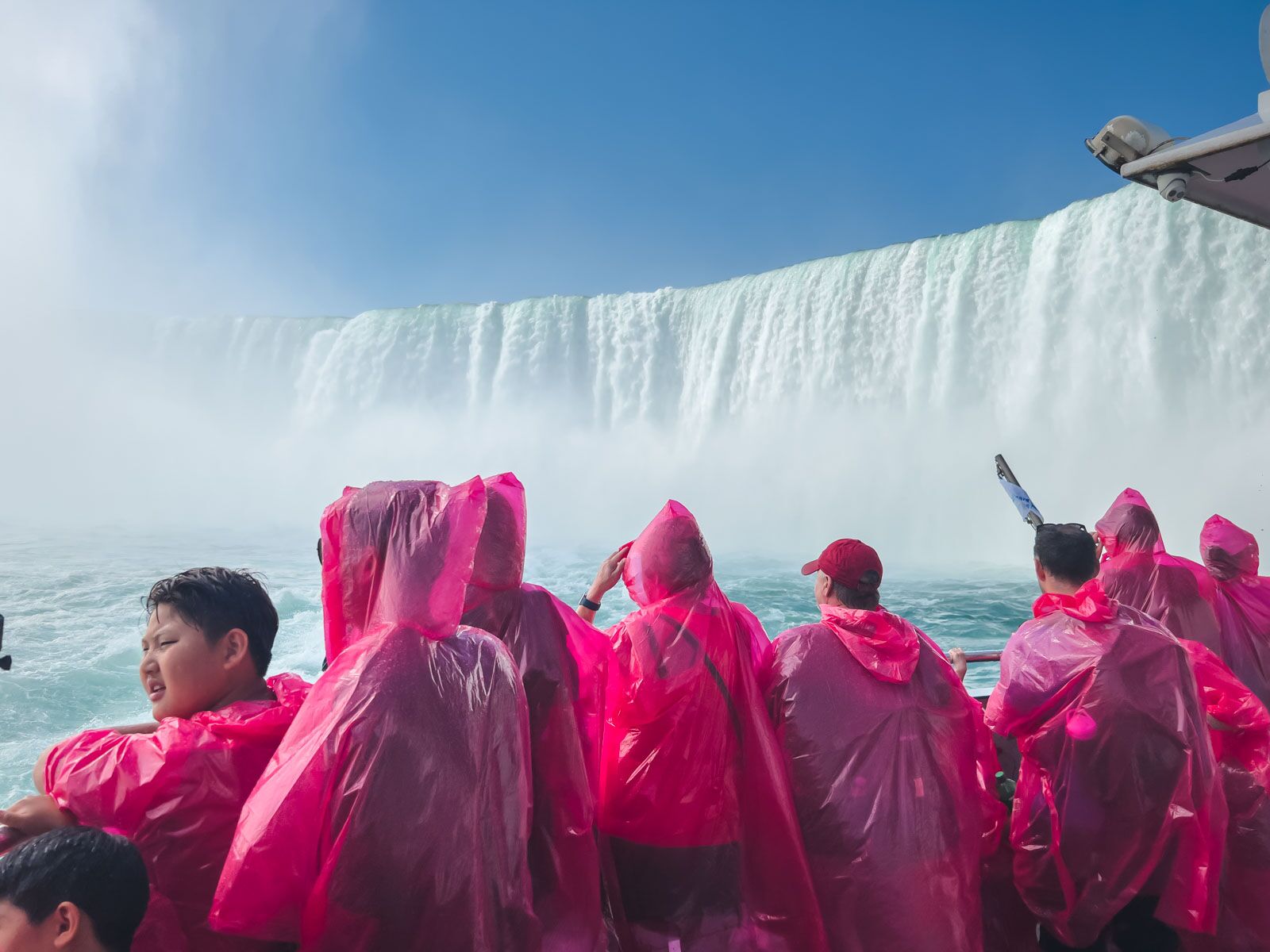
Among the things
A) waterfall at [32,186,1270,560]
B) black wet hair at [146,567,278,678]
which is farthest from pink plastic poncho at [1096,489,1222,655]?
waterfall at [32,186,1270,560]

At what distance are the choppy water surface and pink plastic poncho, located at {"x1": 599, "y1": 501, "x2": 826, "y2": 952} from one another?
545cm

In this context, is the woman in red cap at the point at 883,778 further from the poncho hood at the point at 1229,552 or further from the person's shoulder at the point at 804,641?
the poncho hood at the point at 1229,552

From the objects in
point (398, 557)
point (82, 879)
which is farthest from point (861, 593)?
point (82, 879)

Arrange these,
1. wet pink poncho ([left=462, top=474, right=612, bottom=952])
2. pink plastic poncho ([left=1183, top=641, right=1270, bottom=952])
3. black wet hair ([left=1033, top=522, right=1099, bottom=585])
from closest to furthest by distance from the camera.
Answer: wet pink poncho ([left=462, top=474, right=612, bottom=952]) < pink plastic poncho ([left=1183, top=641, right=1270, bottom=952]) < black wet hair ([left=1033, top=522, right=1099, bottom=585])

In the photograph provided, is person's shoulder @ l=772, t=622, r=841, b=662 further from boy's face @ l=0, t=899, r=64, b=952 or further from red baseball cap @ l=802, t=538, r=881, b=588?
boy's face @ l=0, t=899, r=64, b=952

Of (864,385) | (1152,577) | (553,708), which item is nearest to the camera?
(553,708)

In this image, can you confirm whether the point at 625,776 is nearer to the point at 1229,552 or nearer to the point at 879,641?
the point at 879,641

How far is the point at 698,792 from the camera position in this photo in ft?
6.93

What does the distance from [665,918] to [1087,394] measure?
1627 cm

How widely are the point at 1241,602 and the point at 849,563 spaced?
2402mm

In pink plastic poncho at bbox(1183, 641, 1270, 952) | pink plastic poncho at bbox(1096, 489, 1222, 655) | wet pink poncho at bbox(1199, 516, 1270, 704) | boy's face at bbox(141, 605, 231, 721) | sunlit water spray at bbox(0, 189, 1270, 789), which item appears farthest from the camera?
sunlit water spray at bbox(0, 189, 1270, 789)

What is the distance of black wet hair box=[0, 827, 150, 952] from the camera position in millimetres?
1223

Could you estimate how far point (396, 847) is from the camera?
1.34 metres

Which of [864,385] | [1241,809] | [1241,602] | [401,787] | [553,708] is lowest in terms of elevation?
[1241,809]
